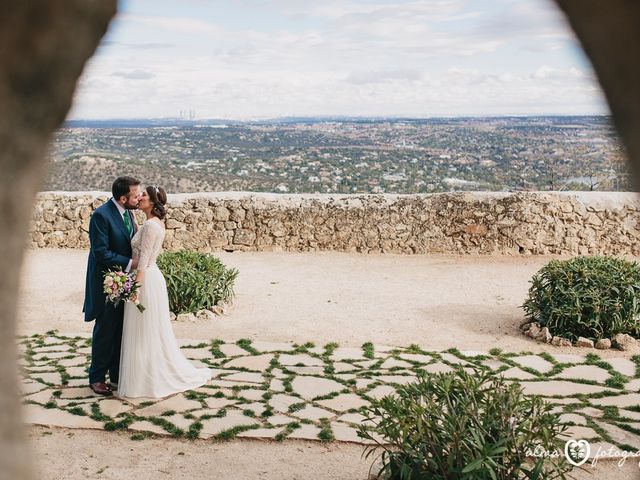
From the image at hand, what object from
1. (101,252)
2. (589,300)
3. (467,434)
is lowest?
(467,434)

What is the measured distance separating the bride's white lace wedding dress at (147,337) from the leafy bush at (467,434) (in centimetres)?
234

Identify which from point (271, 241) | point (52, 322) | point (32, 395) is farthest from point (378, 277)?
point (32, 395)

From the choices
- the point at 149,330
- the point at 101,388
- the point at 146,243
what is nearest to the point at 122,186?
the point at 146,243

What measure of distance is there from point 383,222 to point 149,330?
6.72 metres

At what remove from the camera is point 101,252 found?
5.27 metres

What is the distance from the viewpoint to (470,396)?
3535mm

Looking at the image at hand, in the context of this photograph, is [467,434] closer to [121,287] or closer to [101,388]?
[121,287]

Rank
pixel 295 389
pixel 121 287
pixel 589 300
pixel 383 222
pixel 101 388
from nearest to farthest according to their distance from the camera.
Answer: pixel 121 287 → pixel 101 388 → pixel 295 389 → pixel 589 300 → pixel 383 222

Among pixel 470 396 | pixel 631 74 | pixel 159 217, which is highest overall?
pixel 631 74

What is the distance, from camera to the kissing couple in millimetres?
5281

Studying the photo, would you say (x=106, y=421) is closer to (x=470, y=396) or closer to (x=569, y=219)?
(x=470, y=396)

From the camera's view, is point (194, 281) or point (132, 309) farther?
point (194, 281)

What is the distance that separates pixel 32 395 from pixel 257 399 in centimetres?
186

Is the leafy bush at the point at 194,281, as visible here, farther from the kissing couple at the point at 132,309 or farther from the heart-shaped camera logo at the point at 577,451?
the heart-shaped camera logo at the point at 577,451
